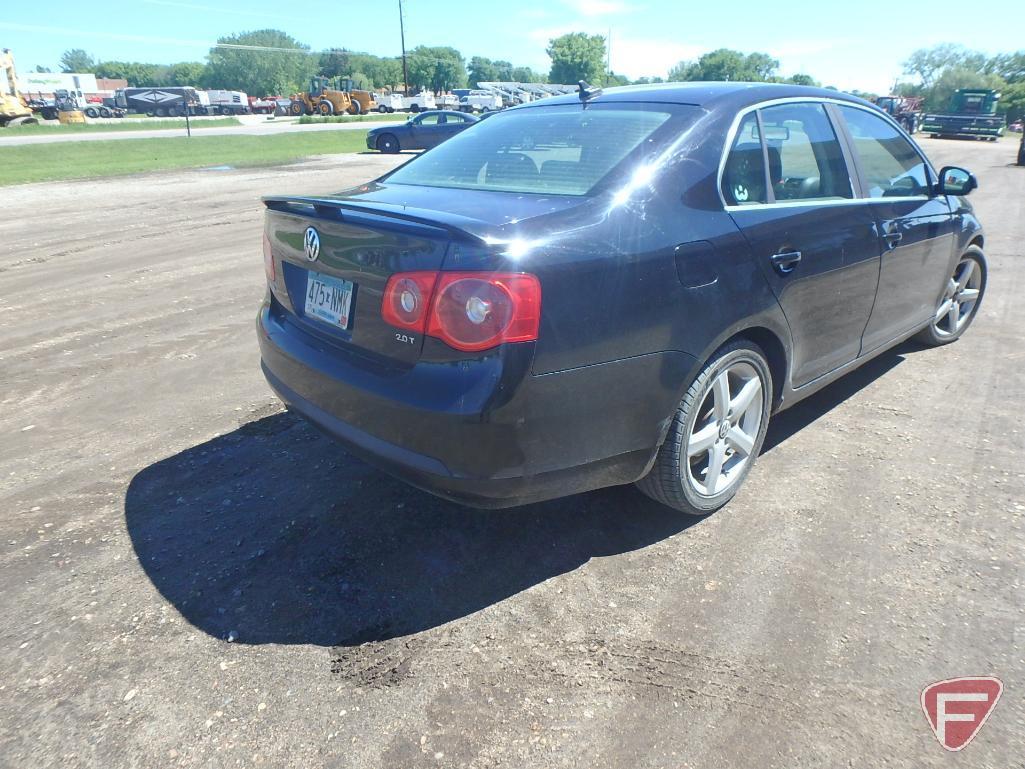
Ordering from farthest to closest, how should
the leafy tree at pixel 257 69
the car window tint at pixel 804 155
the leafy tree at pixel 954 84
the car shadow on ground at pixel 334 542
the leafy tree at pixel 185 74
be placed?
the leafy tree at pixel 185 74 < the leafy tree at pixel 257 69 < the leafy tree at pixel 954 84 < the car window tint at pixel 804 155 < the car shadow on ground at pixel 334 542

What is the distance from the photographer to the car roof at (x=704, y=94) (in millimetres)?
3090

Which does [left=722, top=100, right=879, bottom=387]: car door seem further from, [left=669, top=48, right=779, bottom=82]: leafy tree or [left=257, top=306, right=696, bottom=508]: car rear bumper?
[left=669, top=48, right=779, bottom=82]: leafy tree

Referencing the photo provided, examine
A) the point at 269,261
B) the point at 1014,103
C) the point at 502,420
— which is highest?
the point at 269,261

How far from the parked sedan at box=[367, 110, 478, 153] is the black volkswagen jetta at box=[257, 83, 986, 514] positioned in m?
21.1

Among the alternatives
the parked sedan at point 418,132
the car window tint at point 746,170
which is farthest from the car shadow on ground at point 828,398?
the parked sedan at point 418,132

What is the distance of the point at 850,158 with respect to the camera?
145 inches

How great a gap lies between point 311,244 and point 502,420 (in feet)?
3.84

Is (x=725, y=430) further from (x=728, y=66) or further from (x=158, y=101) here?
(x=728, y=66)

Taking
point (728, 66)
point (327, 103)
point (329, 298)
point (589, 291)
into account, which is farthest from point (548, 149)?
point (728, 66)

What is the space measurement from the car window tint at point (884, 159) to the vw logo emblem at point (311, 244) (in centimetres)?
283

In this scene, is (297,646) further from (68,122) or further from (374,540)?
(68,122)

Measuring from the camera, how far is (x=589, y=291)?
2.36 m

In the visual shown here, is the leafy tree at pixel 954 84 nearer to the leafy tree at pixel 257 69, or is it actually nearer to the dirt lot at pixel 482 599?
the dirt lot at pixel 482 599

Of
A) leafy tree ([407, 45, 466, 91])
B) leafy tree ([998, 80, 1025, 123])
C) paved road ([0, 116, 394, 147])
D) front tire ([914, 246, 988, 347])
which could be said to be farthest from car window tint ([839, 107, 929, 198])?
leafy tree ([407, 45, 466, 91])
